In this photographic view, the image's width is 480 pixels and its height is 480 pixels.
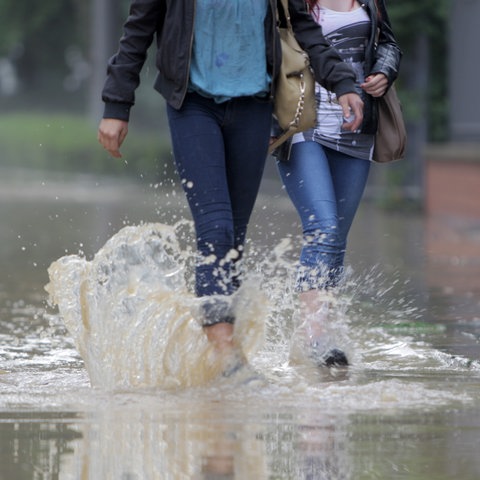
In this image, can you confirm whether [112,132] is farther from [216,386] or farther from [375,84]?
[375,84]

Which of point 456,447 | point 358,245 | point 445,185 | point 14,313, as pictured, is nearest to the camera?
point 456,447

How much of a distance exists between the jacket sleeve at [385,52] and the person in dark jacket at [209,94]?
72 cm

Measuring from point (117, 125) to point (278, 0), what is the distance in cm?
77

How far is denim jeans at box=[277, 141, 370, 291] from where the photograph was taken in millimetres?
6324

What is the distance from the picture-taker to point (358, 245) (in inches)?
478

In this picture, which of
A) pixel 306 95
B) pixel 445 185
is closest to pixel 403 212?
pixel 445 185

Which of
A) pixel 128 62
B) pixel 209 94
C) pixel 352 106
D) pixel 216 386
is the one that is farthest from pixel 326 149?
pixel 216 386

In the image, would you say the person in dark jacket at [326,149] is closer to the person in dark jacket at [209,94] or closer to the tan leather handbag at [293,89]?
the tan leather handbag at [293,89]

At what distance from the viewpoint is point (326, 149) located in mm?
6426

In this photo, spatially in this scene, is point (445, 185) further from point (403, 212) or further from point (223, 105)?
point (223, 105)

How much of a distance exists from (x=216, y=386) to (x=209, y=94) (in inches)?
40.5

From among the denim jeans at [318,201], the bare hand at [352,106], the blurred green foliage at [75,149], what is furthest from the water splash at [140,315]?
the blurred green foliage at [75,149]

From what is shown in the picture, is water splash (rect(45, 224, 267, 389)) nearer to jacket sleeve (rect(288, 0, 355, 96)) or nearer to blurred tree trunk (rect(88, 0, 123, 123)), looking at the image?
jacket sleeve (rect(288, 0, 355, 96))

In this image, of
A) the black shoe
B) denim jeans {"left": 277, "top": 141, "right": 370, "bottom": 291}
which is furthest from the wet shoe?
denim jeans {"left": 277, "top": 141, "right": 370, "bottom": 291}
